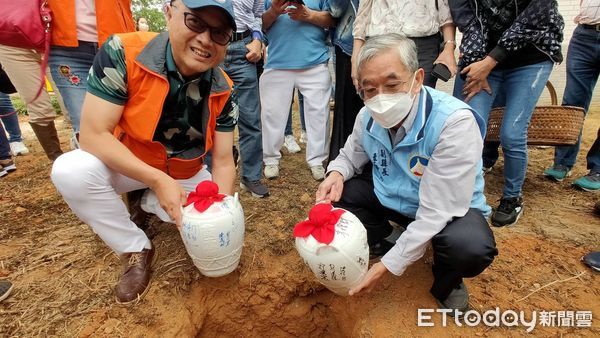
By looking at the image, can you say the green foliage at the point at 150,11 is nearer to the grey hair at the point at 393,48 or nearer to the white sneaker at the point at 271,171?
the white sneaker at the point at 271,171

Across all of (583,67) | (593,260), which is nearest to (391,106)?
(593,260)

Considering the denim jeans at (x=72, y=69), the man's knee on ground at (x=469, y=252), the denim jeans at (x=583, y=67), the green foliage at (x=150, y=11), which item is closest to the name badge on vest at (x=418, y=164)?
the man's knee on ground at (x=469, y=252)

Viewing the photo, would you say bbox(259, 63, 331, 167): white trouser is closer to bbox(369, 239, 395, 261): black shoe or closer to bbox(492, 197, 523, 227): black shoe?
bbox(369, 239, 395, 261): black shoe

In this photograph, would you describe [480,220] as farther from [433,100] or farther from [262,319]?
[262,319]

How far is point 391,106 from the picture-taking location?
1566mm

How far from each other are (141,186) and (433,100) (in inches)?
65.3

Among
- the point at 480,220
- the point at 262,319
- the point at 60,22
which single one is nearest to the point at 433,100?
the point at 480,220

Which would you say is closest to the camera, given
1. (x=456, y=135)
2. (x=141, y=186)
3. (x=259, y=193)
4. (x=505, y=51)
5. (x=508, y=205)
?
(x=456, y=135)

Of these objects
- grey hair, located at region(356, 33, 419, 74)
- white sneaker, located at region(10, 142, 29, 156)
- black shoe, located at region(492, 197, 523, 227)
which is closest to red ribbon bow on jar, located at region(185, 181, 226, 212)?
grey hair, located at region(356, 33, 419, 74)

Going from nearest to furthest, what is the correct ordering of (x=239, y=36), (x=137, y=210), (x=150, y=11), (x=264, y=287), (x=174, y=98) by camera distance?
(x=174, y=98), (x=264, y=287), (x=137, y=210), (x=239, y=36), (x=150, y=11)

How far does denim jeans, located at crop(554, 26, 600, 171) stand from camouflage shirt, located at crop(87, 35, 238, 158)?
2.92 m

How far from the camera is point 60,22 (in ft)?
7.00

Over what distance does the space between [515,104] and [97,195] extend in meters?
2.56

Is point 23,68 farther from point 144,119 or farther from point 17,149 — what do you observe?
point 17,149
